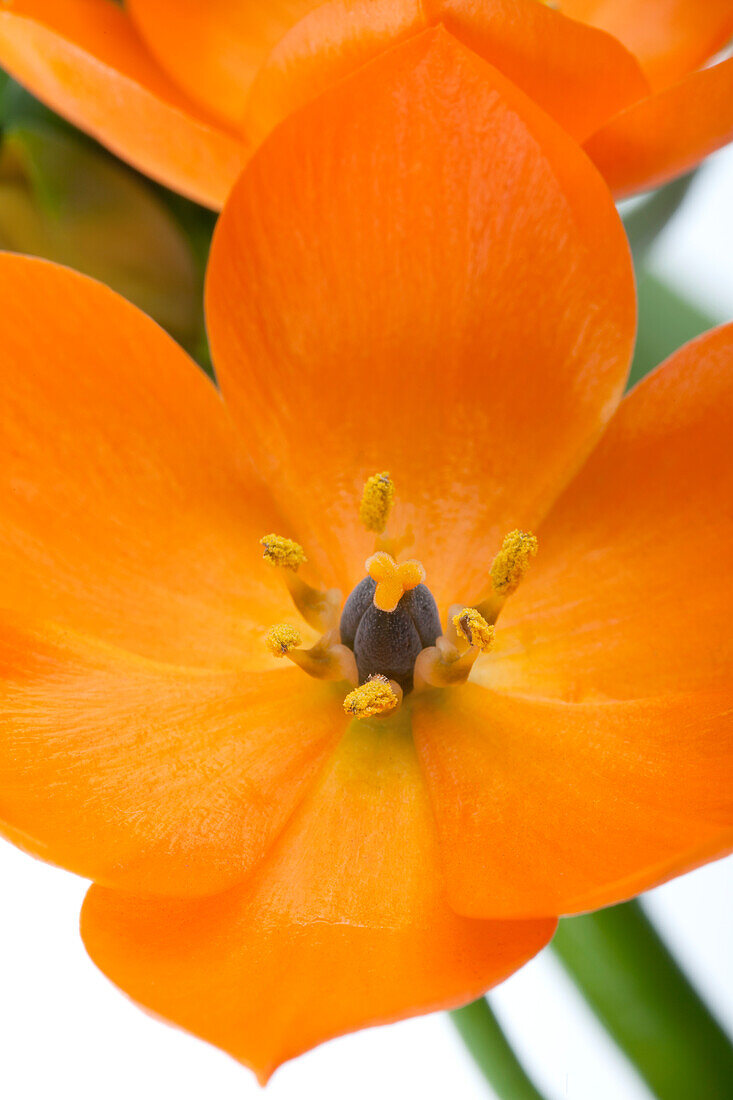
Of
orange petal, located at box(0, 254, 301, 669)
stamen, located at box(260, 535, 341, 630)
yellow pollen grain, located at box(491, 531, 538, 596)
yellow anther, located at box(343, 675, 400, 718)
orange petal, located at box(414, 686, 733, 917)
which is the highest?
orange petal, located at box(0, 254, 301, 669)

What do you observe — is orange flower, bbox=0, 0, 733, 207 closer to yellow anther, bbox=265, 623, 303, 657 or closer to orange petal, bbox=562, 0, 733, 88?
orange petal, bbox=562, 0, 733, 88

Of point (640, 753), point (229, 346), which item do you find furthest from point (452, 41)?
point (640, 753)

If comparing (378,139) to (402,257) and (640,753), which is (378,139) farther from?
(640,753)

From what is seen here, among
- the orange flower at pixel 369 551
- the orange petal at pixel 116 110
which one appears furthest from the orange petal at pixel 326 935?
the orange petal at pixel 116 110

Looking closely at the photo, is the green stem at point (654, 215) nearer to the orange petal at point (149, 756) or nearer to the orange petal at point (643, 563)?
the orange petal at point (643, 563)

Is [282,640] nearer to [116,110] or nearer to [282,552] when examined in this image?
[282,552]

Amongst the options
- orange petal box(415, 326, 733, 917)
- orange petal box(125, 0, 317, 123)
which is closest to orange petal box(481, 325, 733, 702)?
orange petal box(415, 326, 733, 917)
